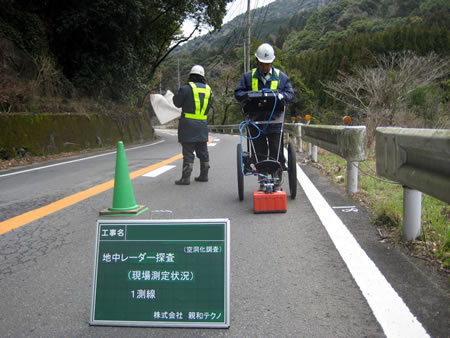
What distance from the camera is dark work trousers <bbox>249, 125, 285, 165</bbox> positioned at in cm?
533

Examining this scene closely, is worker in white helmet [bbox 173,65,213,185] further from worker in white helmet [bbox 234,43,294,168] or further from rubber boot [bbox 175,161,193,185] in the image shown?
worker in white helmet [bbox 234,43,294,168]

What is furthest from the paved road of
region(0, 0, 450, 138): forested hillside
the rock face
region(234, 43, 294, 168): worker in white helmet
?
region(0, 0, 450, 138): forested hillside

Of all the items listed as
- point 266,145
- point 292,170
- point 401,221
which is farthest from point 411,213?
point 266,145

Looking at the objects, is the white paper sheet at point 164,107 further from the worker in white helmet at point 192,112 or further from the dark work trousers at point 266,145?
the dark work trousers at point 266,145

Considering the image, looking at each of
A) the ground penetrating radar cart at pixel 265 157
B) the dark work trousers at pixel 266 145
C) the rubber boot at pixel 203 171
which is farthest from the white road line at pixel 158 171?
the dark work trousers at pixel 266 145

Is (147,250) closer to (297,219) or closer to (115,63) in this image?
(297,219)

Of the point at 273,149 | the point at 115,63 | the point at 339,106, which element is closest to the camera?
the point at 273,149

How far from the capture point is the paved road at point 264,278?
7.45 feet

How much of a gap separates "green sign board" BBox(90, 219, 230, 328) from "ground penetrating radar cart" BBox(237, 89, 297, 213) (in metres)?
2.66

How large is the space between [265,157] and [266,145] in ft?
0.52

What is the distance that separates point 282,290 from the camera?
2740mm

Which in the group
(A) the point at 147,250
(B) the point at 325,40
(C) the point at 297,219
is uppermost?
(B) the point at 325,40

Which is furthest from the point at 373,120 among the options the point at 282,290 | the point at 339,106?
the point at 339,106

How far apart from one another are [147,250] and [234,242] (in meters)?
1.64
